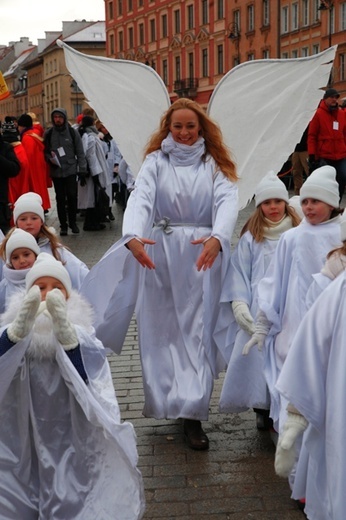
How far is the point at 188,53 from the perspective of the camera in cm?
7275

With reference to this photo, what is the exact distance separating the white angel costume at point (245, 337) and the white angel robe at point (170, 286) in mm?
113

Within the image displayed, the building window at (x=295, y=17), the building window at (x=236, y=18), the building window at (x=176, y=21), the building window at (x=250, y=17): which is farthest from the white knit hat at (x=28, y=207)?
the building window at (x=176, y=21)

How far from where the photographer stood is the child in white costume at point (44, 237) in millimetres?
5730

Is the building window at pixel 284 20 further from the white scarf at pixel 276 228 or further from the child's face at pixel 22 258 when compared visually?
the child's face at pixel 22 258

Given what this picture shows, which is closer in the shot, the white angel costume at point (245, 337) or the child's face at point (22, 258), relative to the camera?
→ the child's face at point (22, 258)

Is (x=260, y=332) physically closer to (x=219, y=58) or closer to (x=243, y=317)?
(x=243, y=317)

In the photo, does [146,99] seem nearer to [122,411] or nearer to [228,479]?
[122,411]

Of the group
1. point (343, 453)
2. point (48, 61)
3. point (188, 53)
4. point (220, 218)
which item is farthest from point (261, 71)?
point (48, 61)

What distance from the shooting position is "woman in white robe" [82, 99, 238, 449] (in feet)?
18.5

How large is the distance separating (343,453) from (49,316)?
4.63 feet

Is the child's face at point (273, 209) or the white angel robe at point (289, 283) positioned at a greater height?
the child's face at point (273, 209)

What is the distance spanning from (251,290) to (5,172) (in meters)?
5.64

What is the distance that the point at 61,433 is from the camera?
4.23 meters

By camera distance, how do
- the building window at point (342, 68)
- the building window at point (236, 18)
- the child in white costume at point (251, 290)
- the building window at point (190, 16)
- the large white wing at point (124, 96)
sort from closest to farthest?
the child in white costume at point (251, 290) < the large white wing at point (124, 96) < the building window at point (342, 68) < the building window at point (236, 18) < the building window at point (190, 16)
